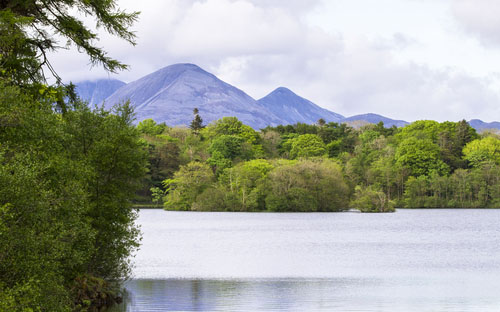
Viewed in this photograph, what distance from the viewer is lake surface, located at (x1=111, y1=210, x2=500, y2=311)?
24.6 m

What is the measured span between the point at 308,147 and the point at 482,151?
3048cm

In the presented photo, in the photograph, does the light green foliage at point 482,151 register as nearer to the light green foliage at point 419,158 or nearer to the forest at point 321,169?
the forest at point 321,169

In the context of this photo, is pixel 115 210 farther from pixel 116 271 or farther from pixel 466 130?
pixel 466 130

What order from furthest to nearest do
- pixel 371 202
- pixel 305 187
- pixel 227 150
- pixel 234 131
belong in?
pixel 234 131 < pixel 227 150 < pixel 371 202 < pixel 305 187

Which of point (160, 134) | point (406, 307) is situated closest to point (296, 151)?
point (160, 134)

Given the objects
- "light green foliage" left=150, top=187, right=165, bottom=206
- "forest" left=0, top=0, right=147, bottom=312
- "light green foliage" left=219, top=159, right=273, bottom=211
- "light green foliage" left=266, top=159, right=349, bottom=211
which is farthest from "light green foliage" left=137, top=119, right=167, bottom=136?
"forest" left=0, top=0, right=147, bottom=312

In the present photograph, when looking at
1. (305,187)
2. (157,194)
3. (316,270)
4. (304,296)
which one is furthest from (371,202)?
(304,296)

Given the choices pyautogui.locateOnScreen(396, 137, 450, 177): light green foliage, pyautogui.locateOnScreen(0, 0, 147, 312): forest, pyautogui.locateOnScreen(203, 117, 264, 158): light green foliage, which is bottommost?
pyautogui.locateOnScreen(0, 0, 147, 312): forest

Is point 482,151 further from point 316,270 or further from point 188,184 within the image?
point 316,270

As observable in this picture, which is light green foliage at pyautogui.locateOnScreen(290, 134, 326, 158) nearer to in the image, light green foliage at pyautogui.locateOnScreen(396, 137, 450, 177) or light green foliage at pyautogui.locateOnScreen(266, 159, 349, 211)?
light green foliage at pyautogui.locateOnScreen(396, 137, 450, 177)

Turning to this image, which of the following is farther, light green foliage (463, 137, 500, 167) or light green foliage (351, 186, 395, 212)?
light green foliage (463, 137, 500, 167)

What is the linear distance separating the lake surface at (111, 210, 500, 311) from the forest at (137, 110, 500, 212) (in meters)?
33.3

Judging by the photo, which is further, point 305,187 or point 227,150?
point 227,150

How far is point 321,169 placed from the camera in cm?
9506
